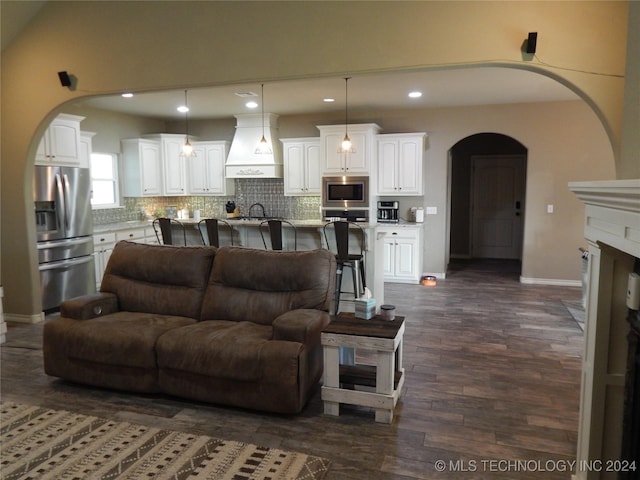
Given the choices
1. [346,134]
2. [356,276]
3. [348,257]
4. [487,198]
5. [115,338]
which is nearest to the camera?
[115,338]

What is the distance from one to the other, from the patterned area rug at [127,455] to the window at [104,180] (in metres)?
5.33

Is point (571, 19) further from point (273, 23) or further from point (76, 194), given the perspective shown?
point (76, 194)

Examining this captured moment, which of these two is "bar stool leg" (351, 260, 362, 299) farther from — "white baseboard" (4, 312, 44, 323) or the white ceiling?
"white baseboard" (4, 312, 44, 323)

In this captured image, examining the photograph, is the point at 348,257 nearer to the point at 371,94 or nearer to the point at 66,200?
the point at 371,94

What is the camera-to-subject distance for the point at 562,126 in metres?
6.96

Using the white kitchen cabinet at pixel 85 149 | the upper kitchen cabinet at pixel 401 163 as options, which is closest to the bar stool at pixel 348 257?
the upper kitchen cabinet at pixel 401 163

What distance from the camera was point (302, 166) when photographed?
26.1ft

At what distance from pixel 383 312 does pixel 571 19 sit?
8.23 feet

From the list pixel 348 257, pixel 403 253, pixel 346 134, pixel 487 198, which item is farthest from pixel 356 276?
pixel 487 198

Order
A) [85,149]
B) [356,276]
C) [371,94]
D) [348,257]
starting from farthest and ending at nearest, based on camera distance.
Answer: [85,149], [371,94], [356,276], [348,257]

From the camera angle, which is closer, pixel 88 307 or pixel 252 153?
pixel 88 307

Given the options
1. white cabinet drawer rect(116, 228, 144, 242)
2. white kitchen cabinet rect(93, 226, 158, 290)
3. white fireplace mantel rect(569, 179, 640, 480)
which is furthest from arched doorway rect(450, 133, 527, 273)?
white fireplace mantel rect(569, 179, 640, 480)

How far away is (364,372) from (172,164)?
20.9 feet

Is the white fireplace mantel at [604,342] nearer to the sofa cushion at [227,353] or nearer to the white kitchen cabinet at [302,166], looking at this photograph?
the sofa cushion at [227,353]
